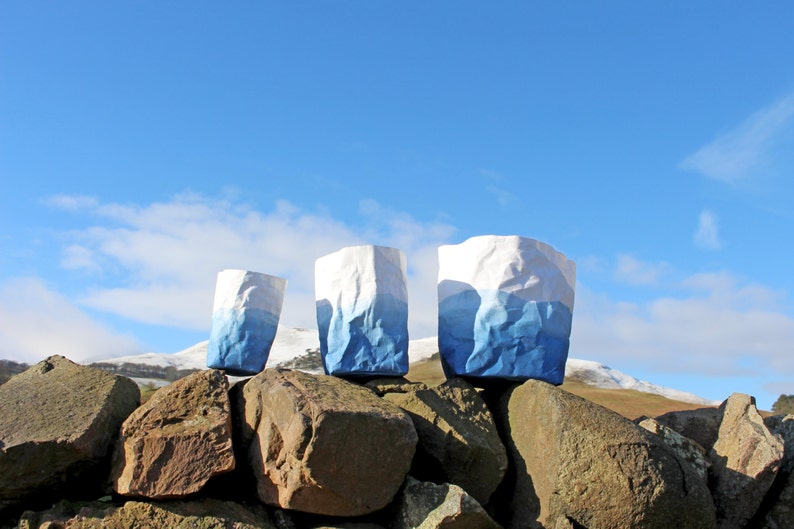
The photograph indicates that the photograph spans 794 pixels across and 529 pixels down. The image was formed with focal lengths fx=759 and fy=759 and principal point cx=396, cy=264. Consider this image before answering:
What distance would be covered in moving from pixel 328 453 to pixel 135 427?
1692 mm

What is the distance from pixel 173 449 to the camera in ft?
19.1

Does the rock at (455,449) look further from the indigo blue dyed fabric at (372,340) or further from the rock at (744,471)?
the rock at (744,471)

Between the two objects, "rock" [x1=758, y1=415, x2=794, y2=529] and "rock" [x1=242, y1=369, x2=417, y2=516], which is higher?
"rock" [x1=242, y1=369, x2=417, y2=516]

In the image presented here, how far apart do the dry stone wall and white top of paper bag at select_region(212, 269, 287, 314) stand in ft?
7.00

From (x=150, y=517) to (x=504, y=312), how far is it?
3.78 meters

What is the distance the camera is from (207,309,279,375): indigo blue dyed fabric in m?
8.83

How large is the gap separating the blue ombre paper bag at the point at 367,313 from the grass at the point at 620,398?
26.3 ft

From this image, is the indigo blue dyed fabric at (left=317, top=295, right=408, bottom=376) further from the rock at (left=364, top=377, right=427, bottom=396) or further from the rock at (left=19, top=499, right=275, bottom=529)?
the rock at (left=19, top=499, right=275, bottom=529)

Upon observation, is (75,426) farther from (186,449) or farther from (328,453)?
(328,453)

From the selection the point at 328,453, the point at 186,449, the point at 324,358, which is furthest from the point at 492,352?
the point at 186,449

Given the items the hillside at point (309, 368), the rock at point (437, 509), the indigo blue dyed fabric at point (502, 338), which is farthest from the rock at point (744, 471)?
the hillside at point (309, 368)

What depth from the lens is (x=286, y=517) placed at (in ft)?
19.5

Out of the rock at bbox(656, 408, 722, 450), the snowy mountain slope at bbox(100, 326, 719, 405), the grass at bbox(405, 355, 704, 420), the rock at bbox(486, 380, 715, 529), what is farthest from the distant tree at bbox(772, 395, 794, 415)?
the rock at bbox(486, 380, 715, 529)

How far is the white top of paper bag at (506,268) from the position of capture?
7.68 m
